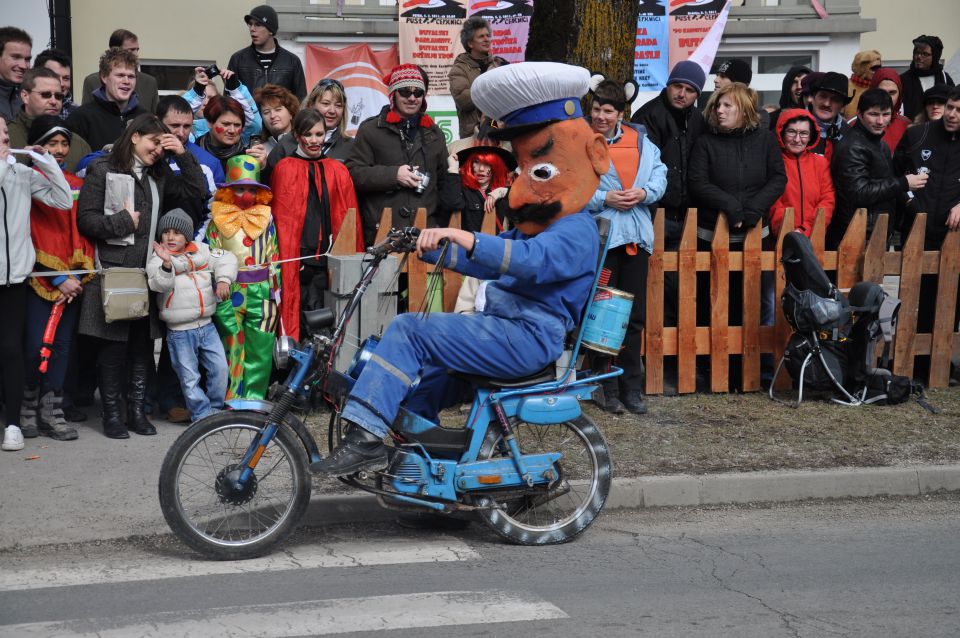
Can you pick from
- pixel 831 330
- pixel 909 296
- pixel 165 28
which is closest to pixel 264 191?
pixel 831 330

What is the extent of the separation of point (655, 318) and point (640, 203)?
0.99 m

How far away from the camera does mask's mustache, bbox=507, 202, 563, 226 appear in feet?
18.8

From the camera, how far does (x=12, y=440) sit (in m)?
6.92

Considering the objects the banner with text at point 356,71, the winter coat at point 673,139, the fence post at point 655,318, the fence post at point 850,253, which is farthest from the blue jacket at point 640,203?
the banner with text at point 356,71

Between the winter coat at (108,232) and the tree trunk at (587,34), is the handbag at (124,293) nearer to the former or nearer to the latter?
the winter coat at (108,232)

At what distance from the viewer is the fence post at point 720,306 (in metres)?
8.88

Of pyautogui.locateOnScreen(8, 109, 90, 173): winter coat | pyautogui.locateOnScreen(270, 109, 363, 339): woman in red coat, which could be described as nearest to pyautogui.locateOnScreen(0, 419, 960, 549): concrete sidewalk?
pyautogui.locateOnScreen(270, 109, 363, 339): woman in red coat

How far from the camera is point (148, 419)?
779 centimetres

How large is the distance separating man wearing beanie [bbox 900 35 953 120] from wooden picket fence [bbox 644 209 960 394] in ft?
11.6

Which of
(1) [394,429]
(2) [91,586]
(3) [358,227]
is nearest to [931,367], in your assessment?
(3) [358,227]

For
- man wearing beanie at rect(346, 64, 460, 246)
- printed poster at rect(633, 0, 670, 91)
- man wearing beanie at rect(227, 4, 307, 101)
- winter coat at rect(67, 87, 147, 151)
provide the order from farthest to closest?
printed poster at rect(633, 0, 670, 91), man wearing beanie at rect(227, 4, 307, 101), man wearing beanie at rect(346, 64, 460, 246), winter coat at rect(67, 87, 147, 151)

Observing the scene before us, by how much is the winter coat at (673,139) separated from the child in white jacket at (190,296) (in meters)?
3.42

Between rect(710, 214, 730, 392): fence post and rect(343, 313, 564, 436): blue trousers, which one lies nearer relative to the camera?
rect(343, 313, 564, 436): blue trousers

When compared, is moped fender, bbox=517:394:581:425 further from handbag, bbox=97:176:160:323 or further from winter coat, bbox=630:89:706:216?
winter coat, bbox=630:89:706:216
